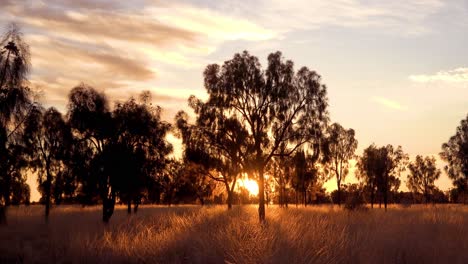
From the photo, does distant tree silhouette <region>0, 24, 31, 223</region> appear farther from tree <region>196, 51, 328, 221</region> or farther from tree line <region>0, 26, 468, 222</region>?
tree <region>196, 51, 328, 221</region>

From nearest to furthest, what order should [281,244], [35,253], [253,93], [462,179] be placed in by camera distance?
[281,244]
[35,253]
[253,93]
[462,179]

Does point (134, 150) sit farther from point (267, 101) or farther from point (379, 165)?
point (379, 165)

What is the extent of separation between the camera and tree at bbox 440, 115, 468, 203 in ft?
191

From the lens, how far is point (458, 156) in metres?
59.2

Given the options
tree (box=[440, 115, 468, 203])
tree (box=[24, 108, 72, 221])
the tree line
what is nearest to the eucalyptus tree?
the tree line

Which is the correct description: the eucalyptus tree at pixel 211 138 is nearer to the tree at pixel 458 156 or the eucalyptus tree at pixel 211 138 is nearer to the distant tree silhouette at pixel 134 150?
the distant tree silhouette at pixel 134 150

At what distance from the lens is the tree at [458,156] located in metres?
58.2

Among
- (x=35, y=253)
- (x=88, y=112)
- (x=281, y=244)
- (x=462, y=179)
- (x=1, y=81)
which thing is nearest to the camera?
(x=281, y=244)

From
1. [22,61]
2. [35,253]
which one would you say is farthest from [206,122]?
[35,253]

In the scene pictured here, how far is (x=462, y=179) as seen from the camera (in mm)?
60031

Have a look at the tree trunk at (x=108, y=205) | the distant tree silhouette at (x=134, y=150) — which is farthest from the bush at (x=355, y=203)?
the tree trunk at (x=108, y=205)

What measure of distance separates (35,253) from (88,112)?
46.6ft

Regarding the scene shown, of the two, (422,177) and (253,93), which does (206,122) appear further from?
(422,177)

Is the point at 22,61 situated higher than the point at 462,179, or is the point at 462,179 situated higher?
the point at 22,61
